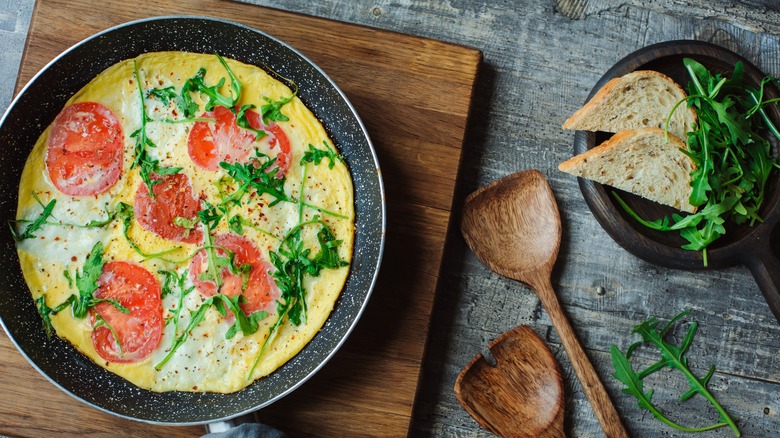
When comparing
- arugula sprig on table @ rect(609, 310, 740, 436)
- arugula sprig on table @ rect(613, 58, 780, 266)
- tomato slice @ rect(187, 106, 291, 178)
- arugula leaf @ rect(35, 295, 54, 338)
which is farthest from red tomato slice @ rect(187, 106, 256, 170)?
arugula sprig on table @ rect(609, 310, 740, 436)

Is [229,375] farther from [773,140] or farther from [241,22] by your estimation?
[773,140]

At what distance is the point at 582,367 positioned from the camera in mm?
2604

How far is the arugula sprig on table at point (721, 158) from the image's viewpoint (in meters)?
2.49

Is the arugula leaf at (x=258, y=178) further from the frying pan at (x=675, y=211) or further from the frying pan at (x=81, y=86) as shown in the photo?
the frying pan at (x=675, y=211)

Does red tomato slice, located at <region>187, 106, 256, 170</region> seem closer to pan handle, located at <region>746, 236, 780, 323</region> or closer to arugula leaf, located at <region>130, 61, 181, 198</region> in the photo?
arugula leaf, located at <region>130, 61, 181, 198</region>

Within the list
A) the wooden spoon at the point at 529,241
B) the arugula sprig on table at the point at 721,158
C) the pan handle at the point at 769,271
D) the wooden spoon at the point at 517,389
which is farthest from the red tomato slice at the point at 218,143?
the pan handle at the point at 769,271

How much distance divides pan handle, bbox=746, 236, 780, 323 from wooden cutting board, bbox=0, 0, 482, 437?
1.24 meters

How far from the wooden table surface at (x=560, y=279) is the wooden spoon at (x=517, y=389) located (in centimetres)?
8

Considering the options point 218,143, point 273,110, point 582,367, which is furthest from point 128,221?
point 582,367

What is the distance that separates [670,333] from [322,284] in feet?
4.83

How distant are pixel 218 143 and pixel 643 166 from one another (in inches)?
65.5

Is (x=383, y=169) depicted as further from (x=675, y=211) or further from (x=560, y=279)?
(x=675, y=211)

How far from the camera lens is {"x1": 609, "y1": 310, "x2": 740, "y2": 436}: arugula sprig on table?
2611 mm

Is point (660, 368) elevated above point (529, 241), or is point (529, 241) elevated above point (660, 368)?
point (529, 241)
